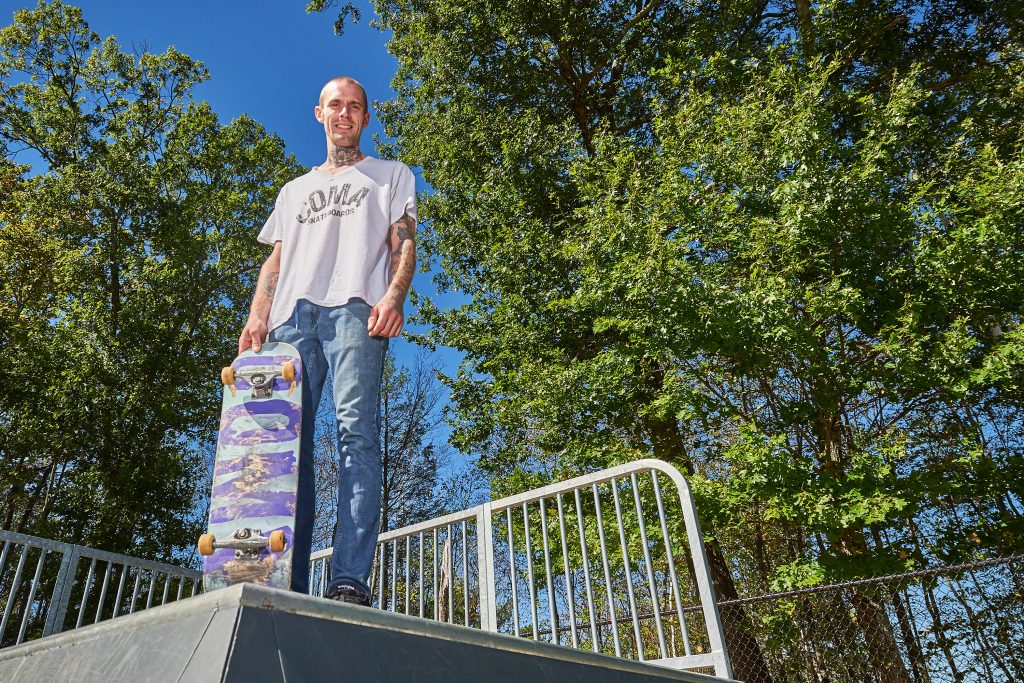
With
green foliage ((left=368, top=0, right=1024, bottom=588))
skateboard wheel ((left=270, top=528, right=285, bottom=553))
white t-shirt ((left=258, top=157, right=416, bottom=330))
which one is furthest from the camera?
green foliage ((left=368, top=0, right=1024, bottom=588))

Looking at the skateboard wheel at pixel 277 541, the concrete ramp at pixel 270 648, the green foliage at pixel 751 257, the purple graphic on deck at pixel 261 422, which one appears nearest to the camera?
the concrete ramp at pixel 270 648

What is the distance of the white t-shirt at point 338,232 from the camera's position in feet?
8.19

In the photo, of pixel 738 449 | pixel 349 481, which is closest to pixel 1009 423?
pixel 738 449

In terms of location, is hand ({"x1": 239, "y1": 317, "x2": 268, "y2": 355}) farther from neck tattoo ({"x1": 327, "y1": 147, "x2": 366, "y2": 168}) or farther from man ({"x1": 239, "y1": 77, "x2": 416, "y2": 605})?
neck tattoo ({"x1": 327, "y1": 147, "x2": 366, "y2": 168})

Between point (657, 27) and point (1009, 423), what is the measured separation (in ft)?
29.1

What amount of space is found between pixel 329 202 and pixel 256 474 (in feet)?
3.63

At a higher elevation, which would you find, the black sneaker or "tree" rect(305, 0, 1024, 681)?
"tree" rect(305, 0, 1024, 681)

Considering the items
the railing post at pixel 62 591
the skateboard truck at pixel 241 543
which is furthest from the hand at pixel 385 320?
the railing post at pixel 62 591

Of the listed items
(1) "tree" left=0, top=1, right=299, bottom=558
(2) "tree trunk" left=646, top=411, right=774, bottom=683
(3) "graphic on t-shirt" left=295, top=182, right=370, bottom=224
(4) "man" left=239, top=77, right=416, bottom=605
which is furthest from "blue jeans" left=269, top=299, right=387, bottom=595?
(1) "tree" left=0, top=1, right=299, bottom=558

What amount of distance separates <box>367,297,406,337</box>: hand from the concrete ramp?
1.37 meters

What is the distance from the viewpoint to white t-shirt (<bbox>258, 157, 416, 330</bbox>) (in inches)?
98.3

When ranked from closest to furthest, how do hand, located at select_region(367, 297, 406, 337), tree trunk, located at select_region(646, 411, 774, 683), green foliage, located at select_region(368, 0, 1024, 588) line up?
hand, located at select_region(367, 297, 406, 337) < green foliage, located at select_region(368, 0, 1024, 588) < tree trunk, located at select_region(646, 411, 774, 683)

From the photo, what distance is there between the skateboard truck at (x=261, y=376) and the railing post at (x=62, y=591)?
1.97 metres

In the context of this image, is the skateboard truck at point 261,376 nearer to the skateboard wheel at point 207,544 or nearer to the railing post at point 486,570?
the skateboard wheel at point 207,544
